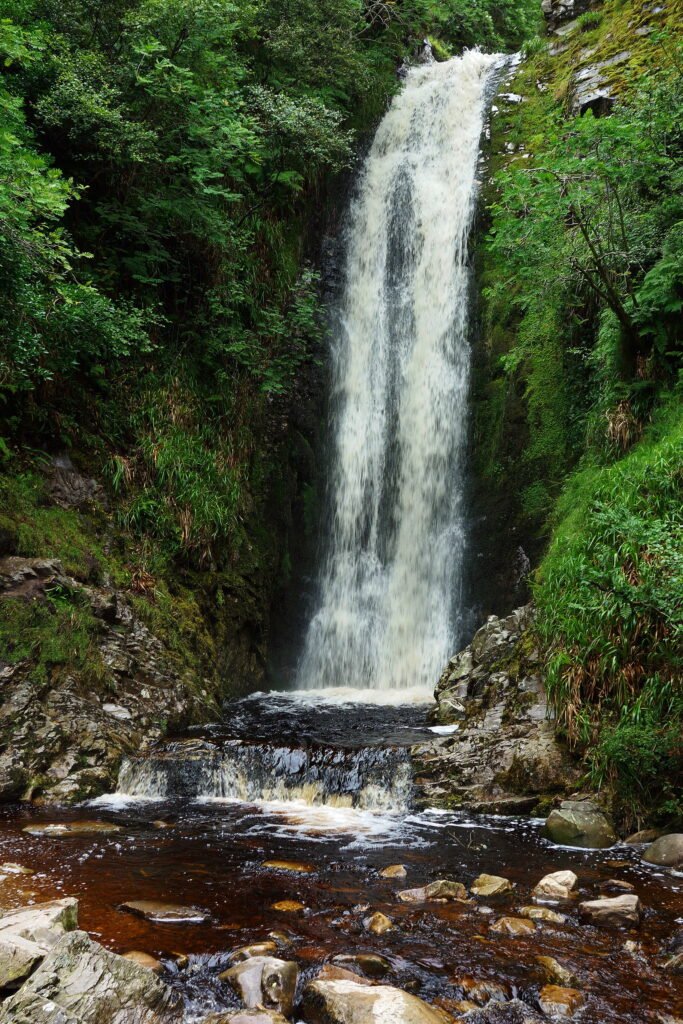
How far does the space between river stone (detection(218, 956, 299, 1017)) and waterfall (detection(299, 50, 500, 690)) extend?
26.5 feet

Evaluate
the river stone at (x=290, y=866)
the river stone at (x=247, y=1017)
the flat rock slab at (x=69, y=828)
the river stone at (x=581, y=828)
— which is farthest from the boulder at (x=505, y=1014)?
the flat rock slab at (x=69, y=828)

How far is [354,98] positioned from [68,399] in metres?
10.8

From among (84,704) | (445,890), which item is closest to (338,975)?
(445,890)

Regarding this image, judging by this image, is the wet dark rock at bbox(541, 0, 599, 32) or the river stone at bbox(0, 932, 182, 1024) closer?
the river stone at bbox(0, 932, 182, 1024)

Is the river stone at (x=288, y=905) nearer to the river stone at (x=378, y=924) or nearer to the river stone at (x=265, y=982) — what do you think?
the river stone at (x=378, y=924)

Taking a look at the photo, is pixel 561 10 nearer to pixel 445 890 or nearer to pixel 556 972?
pixel 445 890

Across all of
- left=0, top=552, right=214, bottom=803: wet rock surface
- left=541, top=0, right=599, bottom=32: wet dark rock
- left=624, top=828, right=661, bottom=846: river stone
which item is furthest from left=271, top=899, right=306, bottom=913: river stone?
left=541, top=0, right=599, bottom=32: wet dark rock

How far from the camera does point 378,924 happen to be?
4230mm

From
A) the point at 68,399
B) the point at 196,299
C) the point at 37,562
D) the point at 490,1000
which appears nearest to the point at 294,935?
the point at 490,1000

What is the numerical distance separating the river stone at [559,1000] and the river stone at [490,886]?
45.0 inches

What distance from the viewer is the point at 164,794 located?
7.09m

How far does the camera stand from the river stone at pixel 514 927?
13.6 ft

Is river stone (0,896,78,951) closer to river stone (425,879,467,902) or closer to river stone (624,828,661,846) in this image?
river stone (425,879,467,902)

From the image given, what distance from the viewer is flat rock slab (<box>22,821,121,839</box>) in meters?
5.75
